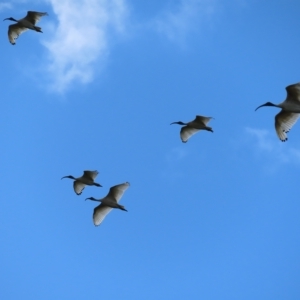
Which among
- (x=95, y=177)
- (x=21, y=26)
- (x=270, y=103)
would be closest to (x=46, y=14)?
(x=21, y=26)

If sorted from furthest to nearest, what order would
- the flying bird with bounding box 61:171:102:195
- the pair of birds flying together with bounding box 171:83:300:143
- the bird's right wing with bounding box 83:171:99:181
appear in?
the flying bird with bounding box 61:171:102:195 < the bird's right wing with bounding box 83:171:99:181 < the pair of birds flying together with bounding box 171:83:300:143

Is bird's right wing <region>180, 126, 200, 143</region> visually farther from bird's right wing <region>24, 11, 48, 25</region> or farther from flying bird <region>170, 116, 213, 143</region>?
bird's right wing <region>24, 11, 48, 25</region>

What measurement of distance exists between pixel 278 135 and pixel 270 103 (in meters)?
1.89

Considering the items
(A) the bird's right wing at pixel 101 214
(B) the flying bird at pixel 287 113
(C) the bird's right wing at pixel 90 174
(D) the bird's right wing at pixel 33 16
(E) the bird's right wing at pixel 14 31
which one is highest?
(E) the bird's right wing at pixel 14 31

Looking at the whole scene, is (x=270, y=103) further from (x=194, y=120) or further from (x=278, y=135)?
(x=194, y=120)

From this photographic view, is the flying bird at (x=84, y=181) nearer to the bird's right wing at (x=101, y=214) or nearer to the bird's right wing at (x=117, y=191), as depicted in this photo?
the bird's right wing at (x=117, y=191)

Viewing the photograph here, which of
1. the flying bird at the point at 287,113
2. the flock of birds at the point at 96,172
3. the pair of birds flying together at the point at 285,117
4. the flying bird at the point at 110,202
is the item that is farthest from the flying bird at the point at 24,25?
the flying bird at the point at 287,113

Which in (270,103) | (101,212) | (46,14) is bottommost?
(101,212)

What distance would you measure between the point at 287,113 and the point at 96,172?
11559mm

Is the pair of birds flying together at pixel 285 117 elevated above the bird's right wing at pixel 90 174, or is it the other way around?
the pair of birds flying together at pixel 285 117

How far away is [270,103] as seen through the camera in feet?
116

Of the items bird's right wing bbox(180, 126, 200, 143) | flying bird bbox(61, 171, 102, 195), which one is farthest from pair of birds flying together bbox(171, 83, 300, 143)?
flying bird bbox(61, 171, 102, 195)

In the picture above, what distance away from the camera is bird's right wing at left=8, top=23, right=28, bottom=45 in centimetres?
4262

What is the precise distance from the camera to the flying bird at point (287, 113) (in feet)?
106
